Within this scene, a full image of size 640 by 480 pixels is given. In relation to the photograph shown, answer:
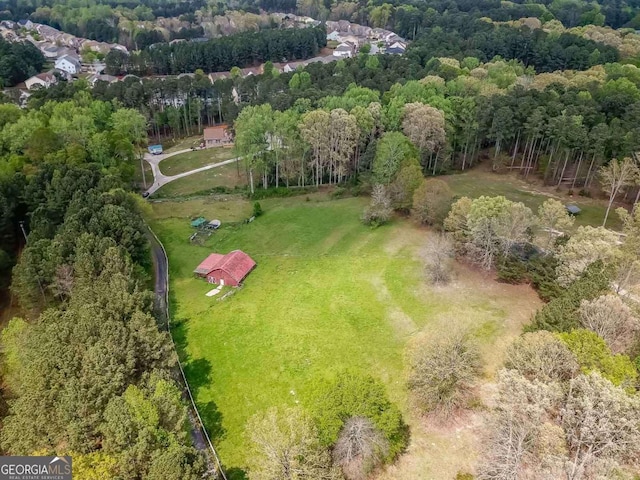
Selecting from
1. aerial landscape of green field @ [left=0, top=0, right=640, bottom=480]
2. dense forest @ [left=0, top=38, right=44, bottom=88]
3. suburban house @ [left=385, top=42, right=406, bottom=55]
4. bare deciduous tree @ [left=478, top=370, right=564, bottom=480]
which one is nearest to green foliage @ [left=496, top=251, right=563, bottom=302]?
aerial landscape of green field @ [left=0, top=0, right=640, bottom=480]

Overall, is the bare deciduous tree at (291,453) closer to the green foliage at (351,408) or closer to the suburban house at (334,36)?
the green foliage at (351,408)

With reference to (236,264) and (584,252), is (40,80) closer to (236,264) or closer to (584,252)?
(236,264)

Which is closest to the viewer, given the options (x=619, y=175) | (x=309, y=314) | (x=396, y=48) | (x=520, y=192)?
(x=309, y=314)

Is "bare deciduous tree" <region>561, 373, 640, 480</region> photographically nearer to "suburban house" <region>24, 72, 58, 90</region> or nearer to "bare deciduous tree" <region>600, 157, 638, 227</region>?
"bare deciduous tree" <region>600, 157, 638, 227</region>

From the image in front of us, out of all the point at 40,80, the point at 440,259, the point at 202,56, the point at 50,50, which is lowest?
Result: the point at 40,80

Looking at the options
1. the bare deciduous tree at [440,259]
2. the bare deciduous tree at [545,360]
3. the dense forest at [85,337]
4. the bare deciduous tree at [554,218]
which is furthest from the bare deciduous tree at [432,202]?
the dense forest at [85,337]

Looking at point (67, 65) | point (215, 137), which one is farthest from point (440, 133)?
point (67, 65)

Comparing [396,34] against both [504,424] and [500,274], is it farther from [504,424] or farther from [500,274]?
[504,424]
